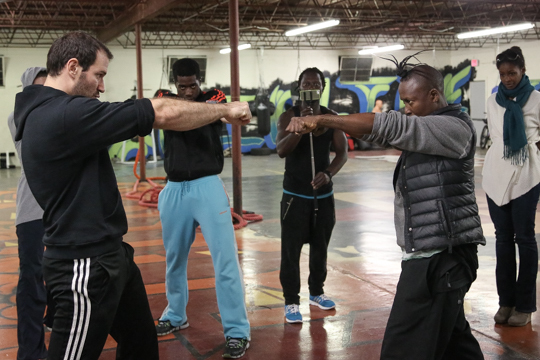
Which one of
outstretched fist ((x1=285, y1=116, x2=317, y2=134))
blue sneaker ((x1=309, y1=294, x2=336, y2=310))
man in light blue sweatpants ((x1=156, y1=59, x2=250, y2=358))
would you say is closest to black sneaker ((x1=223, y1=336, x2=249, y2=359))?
man in light blue sweatpants ((x1=156, y1=59, x2=250, y2=358))

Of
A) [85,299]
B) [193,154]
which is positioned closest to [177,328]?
[193,154]

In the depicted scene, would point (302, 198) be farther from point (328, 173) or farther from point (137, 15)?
point (137, 15)

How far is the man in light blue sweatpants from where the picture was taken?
11.7ft

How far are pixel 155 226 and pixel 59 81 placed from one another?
586 centimetres

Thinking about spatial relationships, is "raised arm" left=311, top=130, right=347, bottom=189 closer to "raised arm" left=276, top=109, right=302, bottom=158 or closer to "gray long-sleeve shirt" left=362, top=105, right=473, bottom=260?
"raised arm" left=276, top=109, right=302, bottom=158

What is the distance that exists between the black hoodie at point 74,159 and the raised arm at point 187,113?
0.05 meters

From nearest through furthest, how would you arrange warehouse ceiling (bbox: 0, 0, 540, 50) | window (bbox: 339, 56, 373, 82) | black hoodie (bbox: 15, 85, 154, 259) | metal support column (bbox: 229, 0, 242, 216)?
black hoodie (bbox: 15, 85, 154, 259) → metal support column (bbox: 229, 0, 242, 216) → warehouse ceiling (bbox: 0, 0, 540, 50) → window (bbox: 339, 56, 373, 82)

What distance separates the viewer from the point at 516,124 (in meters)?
3.95

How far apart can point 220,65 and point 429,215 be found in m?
18.9

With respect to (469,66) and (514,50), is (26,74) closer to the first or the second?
(514,50)

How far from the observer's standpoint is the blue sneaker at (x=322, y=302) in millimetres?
4340

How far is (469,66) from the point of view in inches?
917

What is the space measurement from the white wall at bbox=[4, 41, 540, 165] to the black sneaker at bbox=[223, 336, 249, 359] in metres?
16.6

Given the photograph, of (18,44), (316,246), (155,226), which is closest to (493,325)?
(316,246)
